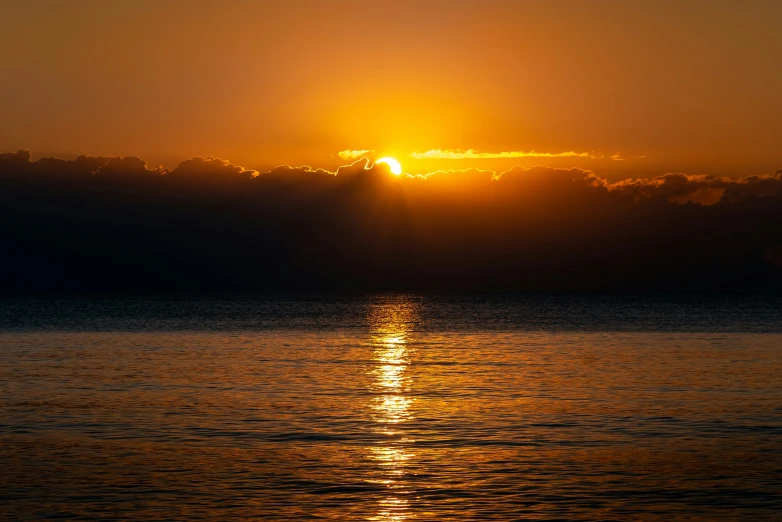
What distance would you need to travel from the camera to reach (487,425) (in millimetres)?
40312

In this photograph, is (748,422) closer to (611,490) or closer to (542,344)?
(611,490)

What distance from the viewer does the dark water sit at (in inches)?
1041

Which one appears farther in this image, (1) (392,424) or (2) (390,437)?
(1) (392,424)

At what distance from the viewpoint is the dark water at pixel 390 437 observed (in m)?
26.4

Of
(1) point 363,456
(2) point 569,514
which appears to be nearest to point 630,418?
(1) point 363,456

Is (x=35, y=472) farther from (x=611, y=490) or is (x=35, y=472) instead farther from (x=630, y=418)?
(x=630, y=418)

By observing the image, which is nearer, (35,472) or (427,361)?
(35,472)

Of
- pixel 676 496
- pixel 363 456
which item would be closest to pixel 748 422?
pixel 676 496

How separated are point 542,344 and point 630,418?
5747 centimetres

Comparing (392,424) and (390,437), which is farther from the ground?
(390,437)

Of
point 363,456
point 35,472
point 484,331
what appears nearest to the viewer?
point 35,472

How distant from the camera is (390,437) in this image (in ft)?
122

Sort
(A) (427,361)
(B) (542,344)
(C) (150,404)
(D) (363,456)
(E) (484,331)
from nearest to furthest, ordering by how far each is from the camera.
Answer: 1. (D) (363,456)
2. (C) (150,404)
3. (A) (427,361)
4. (B) (542,344)
5. (E) (484,331)

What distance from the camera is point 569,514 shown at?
25.1 metres
